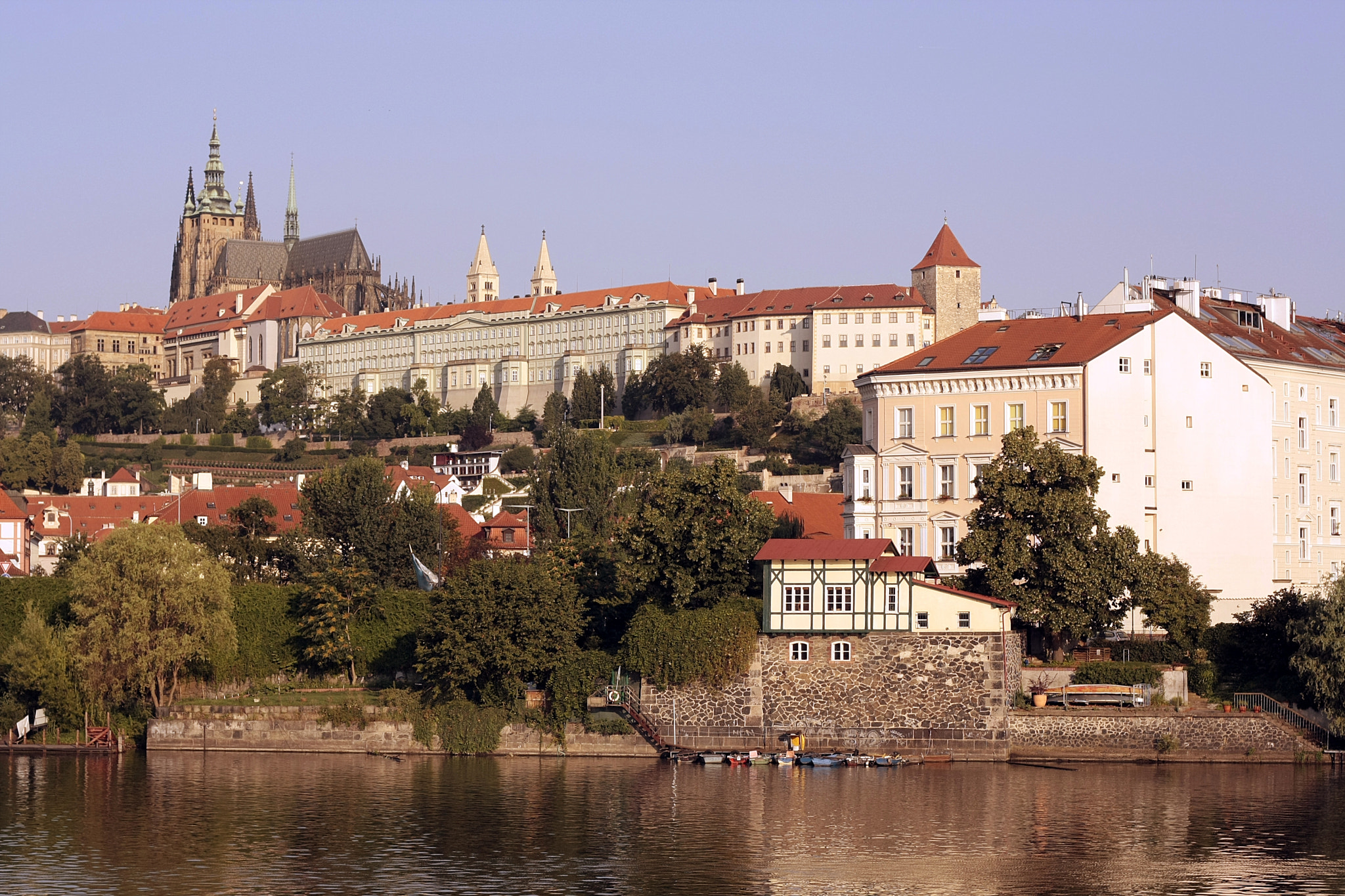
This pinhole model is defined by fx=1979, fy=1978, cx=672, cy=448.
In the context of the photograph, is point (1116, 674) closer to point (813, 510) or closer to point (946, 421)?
point (946, 421)

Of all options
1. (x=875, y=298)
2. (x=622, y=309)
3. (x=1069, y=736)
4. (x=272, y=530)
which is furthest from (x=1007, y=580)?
(x=622, y=309)

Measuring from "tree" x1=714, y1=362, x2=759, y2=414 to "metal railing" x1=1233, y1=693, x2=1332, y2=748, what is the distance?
10875 centimetres

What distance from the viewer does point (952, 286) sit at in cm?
16738

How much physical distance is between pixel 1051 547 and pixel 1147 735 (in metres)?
6.80

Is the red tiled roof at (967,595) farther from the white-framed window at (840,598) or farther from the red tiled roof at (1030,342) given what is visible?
the red tiled roof at (1030,342)

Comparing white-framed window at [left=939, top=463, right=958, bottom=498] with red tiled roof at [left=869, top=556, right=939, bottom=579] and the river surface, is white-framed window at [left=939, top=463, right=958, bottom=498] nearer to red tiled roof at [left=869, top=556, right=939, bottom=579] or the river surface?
red tiled roof at [left=869, top=556, right=939, bottom=579]

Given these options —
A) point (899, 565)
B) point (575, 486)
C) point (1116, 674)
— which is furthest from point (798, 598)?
point (575, 486)

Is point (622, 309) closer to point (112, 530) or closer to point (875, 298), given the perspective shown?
point (875, 298)

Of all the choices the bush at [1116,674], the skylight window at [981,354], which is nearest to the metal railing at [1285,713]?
the bush at [1116,674]

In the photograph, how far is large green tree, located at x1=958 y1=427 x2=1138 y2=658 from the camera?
60531 mm

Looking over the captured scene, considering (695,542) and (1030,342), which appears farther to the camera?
(1030,342)

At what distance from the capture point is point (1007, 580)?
60.7m

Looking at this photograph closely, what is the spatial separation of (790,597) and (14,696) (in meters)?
25.2

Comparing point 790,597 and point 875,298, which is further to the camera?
point 875,298
